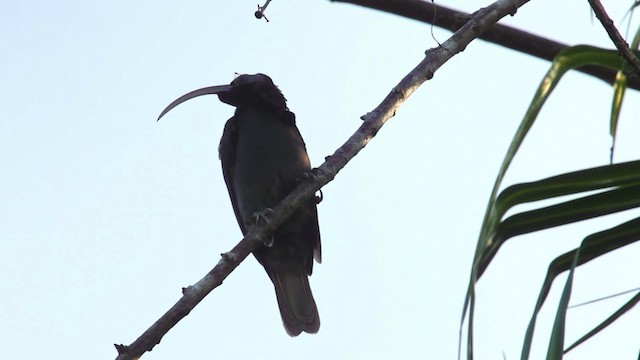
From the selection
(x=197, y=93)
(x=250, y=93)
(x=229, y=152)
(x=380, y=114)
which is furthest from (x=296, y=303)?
(x=380, y=114)

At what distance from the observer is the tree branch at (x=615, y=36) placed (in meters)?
2.11

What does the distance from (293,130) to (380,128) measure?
2.21 meters

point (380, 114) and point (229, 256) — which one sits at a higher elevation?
point (380, 114)

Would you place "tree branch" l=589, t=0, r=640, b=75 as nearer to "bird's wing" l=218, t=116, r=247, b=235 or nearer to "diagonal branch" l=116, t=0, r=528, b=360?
"diagonal branch" l=116, t=0, r=528, b=360

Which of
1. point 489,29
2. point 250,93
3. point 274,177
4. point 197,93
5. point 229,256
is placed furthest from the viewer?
point 250,93

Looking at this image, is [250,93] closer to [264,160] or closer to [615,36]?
[264,160]

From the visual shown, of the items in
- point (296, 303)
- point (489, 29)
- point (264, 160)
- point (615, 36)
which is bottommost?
point (615, 36)

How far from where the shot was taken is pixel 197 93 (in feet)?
15.4

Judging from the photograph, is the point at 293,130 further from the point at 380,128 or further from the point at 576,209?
the point at 576,209

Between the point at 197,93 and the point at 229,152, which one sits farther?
the point at 229,152

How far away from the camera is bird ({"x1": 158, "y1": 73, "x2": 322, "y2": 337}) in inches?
195

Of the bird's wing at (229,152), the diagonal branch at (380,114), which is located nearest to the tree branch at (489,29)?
the diagonal branch at (380,114)

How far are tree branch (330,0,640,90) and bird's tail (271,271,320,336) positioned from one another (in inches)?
99.0

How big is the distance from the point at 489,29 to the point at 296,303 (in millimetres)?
2716
